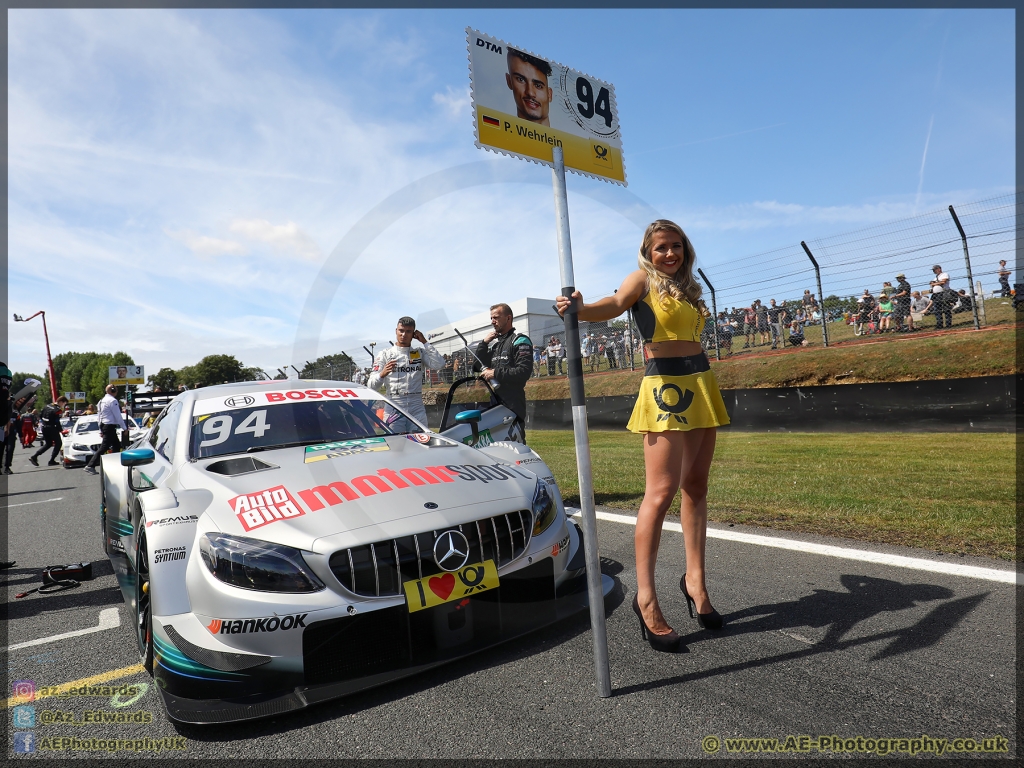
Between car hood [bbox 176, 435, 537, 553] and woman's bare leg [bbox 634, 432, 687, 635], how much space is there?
0.58 meters

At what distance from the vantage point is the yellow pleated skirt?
8.96 feet

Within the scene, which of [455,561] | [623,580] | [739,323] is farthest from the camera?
[739,323]

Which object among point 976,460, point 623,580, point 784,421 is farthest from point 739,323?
point 623,580

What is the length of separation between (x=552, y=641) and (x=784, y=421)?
9.82 meters

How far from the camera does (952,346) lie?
11.2 metres

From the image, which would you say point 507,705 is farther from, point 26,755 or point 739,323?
point 739,323

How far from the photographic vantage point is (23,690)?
271 cm

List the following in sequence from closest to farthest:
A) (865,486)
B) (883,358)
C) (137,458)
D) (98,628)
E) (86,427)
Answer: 1. (137,458)
2. (98,628)
3. (865,486)
4. (883,358)
5. (86,427)

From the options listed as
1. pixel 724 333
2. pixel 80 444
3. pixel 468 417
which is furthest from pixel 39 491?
pixel 724 333

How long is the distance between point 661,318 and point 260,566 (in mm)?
1976

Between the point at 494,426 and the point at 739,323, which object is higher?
the point at 739,323

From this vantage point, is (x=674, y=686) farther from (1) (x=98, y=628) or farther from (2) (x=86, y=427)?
(2) (x=86, y=427)

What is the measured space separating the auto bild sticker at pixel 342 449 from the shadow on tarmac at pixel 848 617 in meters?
1.84

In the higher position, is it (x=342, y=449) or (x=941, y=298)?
(x=941, y=298)
